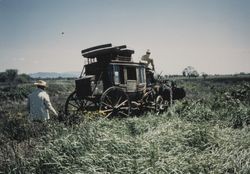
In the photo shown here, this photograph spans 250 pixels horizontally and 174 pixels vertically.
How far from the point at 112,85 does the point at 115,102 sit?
638 mm

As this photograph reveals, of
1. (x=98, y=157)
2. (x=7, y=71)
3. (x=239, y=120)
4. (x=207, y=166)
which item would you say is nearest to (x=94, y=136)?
(x=98, y=157)

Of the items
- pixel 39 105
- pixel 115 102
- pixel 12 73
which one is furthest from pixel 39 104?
pixel 12 73

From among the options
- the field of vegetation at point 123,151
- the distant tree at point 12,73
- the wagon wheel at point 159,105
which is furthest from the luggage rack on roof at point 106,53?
the distant tree at point 12,73

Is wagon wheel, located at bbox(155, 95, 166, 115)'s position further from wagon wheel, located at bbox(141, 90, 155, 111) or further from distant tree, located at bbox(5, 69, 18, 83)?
distant tree, located at bbox(5, 69, 18, 83)

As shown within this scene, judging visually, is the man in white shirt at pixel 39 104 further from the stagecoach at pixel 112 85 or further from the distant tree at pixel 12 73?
the distant tree at pixel 12 73

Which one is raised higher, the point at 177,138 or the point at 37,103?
the point at 37,103

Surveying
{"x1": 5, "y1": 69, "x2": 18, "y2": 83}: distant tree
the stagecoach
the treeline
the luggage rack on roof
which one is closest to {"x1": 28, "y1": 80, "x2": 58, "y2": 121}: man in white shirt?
the stagecoach

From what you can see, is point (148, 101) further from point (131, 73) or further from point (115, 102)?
point (115, 102)

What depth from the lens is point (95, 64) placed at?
466 inches

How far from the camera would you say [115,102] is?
1123 cm

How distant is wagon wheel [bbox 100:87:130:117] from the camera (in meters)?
10.9

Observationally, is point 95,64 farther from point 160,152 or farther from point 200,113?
point 160,152

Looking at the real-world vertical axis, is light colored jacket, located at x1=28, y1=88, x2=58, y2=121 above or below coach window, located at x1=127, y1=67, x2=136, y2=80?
below

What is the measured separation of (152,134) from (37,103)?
334 cm
